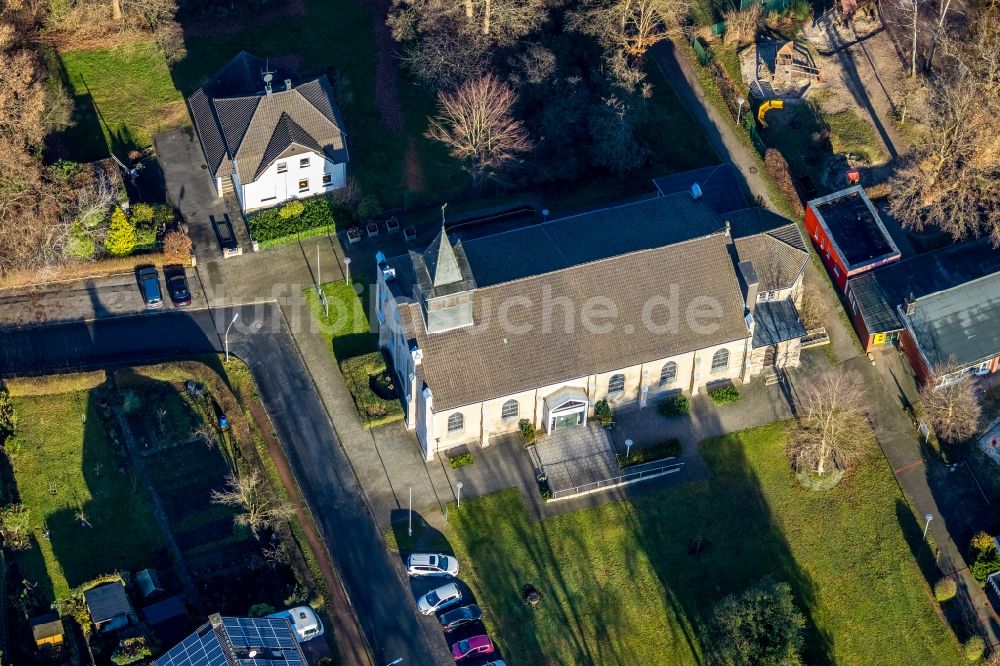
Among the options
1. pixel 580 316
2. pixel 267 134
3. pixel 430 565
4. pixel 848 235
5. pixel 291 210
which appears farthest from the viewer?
pixel 291 210

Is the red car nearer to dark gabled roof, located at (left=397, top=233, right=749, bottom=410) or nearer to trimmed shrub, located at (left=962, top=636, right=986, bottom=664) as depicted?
dark gabled roof, located at (left=397, top=233, right=749, bottom=410)

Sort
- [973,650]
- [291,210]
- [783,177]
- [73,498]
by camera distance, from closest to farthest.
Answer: [973,650]
[73,498]
[291,210]
[783,177]

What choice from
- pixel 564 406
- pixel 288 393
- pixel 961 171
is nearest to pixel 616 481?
pixel 564 406

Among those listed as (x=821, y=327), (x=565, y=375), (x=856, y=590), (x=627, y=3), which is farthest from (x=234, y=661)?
(x=627, y=3)

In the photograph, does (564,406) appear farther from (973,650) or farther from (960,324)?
(973,650)

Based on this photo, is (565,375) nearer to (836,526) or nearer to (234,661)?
(836,526)

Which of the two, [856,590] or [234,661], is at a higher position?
[234,661]
